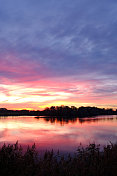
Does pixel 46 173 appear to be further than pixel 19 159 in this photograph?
No

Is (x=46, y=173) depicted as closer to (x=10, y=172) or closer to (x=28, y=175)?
(x=28, y=175)

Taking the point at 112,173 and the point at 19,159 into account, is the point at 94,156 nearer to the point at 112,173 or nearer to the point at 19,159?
the point at 112,173

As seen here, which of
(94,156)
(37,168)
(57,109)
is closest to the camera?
(37,168)

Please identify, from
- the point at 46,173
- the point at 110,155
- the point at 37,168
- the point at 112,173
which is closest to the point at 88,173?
the point at 112,173

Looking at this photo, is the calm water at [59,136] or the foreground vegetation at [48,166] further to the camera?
the calm water at [59,136]

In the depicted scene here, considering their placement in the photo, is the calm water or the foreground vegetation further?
the calm water

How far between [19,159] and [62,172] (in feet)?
7.83

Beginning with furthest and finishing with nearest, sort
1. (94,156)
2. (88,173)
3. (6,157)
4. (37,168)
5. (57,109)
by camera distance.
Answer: (57,109)
(94,156)
(6,157)
(37,168)
(88,173)

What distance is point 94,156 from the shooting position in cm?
890

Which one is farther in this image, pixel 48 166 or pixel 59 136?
pixel 59 136

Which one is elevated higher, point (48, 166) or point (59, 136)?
point (48, 166)

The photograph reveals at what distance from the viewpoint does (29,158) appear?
27.7ft

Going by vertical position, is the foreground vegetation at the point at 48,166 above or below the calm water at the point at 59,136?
above

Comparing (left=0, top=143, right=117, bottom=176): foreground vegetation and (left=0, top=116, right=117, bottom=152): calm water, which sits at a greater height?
(left=0, top=143, right=117, bottom=176): foreground vegetation
